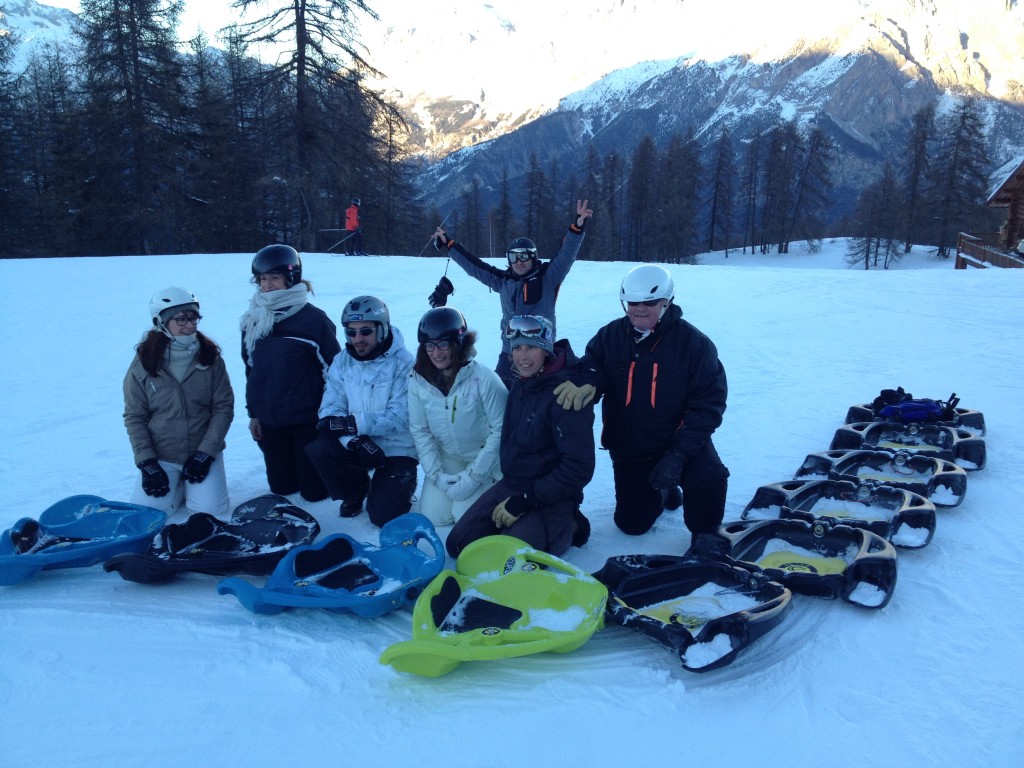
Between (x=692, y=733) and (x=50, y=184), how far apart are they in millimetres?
31681

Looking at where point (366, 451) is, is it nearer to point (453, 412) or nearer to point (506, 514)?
A: point (453, 412)

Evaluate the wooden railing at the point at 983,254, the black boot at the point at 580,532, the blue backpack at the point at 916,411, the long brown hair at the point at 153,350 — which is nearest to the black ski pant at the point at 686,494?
the black boot at the point at 580,532

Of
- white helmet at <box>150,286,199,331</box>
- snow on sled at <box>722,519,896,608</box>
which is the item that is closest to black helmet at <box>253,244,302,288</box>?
white helmet at <box>150,286,199,331</box>

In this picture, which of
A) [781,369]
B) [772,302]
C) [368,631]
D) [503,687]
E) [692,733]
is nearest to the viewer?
[692,733]

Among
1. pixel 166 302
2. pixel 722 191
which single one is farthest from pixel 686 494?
pixel 722 191

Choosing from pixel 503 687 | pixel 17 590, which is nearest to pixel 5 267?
pixel 17 590

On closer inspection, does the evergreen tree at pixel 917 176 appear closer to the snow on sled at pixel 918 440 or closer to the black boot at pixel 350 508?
the snow on sled at pixel 918 440

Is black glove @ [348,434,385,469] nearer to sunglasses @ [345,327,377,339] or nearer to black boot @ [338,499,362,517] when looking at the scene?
black boot @ [338,499,362,517]

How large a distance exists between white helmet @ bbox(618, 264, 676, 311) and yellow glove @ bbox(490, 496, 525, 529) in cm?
128

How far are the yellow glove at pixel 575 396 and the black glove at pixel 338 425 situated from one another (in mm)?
1513

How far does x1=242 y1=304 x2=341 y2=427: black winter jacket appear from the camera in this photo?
447cm

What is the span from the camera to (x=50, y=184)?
1008 inches

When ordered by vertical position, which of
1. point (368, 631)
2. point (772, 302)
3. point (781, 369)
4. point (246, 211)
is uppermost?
point (246, 211)

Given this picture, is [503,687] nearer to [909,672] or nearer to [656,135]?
[909,672]
